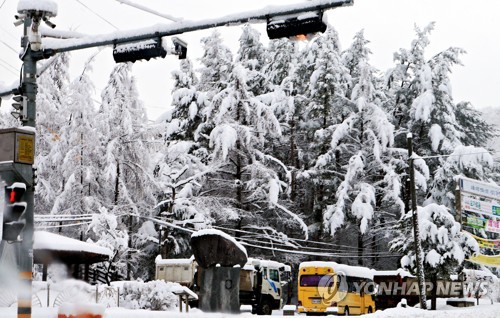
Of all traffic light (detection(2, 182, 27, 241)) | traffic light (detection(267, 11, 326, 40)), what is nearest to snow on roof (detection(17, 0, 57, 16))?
traffic light (detection(2, 182, 27, 241))

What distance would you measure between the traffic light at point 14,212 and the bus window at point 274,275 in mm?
24293

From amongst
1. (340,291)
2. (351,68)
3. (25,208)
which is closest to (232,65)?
(351,68)

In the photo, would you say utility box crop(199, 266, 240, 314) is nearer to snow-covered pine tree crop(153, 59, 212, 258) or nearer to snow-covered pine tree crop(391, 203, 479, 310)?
snow-covered pine tree crop(391, 203, 479, 310)

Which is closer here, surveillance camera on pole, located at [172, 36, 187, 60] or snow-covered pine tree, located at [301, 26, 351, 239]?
surveillance camera on pole, located at [172, 36, 187, 60]

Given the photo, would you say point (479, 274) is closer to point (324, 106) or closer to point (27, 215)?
point (324, 106)

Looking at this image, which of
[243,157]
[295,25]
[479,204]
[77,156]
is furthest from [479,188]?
[295,25]

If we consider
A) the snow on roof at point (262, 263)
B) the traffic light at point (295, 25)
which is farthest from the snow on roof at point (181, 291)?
the traffic light at point (295, 25)

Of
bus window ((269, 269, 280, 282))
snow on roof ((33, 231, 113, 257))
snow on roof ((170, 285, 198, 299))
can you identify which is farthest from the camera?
bus window ((269, 269, 280, 282))

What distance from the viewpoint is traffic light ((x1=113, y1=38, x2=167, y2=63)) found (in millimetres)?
11422

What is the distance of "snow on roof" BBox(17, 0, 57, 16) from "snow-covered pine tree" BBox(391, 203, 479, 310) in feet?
85.5

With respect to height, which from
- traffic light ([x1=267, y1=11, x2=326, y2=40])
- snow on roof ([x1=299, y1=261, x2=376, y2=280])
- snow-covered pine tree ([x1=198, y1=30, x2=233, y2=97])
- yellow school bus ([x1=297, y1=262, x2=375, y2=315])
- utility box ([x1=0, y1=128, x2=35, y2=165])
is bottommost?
yellow school bus ([x1=297, y1=262, x2=375, y2=315])

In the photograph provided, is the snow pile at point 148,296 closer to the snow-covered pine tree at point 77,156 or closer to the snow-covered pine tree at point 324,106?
the snow-covered pine tree at point 77,156

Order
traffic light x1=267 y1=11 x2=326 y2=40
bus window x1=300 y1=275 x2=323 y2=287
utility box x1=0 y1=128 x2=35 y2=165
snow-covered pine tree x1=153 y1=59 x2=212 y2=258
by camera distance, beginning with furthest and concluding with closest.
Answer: snow-covered pine tree x1=153 y1=59 x2=212 y2=258 → bus window x1=300 y1=275 x2=323 y2=287 → utility box x1=0 y1=128 x2=35 y2=165 → traffic light x1=267 y1=11 x2=326 y2=40

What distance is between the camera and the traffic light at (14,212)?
10.9 metres
